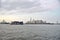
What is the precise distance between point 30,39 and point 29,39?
0.20ft

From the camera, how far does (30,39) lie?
27.5 feet

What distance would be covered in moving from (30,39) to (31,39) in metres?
0.06

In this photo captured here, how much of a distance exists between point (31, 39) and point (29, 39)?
0.12 metres

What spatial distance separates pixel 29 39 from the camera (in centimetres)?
837

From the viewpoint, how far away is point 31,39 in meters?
8.38
